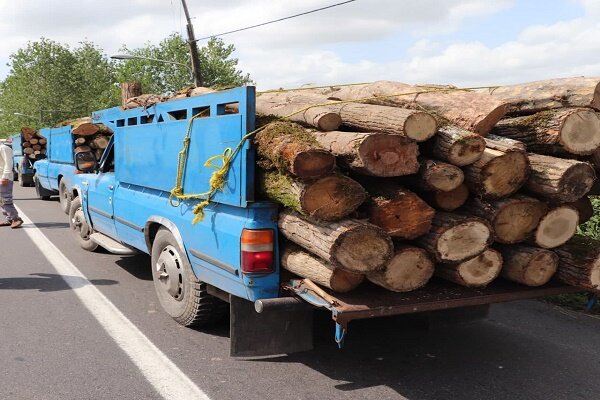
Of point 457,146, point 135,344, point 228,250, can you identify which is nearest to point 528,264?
point 457,146

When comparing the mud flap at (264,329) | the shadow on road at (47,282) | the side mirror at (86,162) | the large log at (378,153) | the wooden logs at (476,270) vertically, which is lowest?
the shadow on road at (47,282)

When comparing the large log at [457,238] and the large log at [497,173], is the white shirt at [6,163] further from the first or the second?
the large log at [497,173]

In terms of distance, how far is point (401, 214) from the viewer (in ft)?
11.0

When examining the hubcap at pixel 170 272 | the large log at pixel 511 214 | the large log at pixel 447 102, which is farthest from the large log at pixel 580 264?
the hubcap at pixel 170 272

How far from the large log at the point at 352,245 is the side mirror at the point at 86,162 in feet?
16.2

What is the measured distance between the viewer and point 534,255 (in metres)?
3.66

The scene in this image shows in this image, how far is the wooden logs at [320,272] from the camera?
3.36 metres

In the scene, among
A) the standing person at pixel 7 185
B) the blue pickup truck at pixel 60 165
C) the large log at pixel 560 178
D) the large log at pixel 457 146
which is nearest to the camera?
the large log at pixel 457 146

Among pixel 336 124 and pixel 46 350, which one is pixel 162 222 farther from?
pixel 336 124

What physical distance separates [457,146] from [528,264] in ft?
3.33

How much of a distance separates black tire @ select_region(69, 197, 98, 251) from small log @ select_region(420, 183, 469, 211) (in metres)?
5.57

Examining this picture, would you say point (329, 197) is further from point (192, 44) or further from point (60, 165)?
point (192, 44)

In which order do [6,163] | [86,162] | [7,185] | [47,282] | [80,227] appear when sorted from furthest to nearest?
[7,185], [6,163], [80,227], [86,162], [47,282]

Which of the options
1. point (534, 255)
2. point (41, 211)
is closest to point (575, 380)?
point (534, 255)
